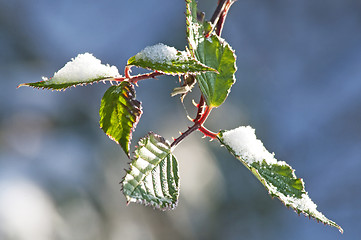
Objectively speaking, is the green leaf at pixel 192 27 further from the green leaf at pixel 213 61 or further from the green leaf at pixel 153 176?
the green leaf at pixel 153 176

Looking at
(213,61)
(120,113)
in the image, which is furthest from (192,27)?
(120,113)

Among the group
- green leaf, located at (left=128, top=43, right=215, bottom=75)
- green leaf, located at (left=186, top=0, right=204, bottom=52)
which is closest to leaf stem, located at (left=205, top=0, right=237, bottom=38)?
green leaf, located at (left=186, top=0, right=204, bottom=52)

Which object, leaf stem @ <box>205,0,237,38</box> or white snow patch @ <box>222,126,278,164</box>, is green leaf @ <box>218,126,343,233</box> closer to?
white snow patch @ <box>222,126,278,164</box>

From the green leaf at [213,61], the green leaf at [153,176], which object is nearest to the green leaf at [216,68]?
the green leaf at [213,61]

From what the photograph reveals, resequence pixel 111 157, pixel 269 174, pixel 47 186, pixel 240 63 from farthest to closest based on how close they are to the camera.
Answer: pixel 240 63 < pixel 111 157 < pixel 47 186 < pixel 269 174

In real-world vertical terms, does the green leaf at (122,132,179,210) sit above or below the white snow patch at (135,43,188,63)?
below

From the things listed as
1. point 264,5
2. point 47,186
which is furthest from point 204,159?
point 264,5

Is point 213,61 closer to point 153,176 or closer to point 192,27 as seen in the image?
point 192,27

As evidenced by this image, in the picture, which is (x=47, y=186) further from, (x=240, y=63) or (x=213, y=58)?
(x=213, y=58)
